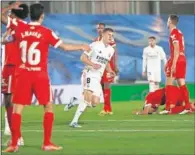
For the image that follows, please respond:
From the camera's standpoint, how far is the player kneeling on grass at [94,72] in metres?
16.0

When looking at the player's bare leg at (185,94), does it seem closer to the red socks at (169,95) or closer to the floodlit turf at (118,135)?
the red socks at (169,95)

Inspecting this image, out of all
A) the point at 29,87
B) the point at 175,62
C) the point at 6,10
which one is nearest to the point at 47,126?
the point at 29,87

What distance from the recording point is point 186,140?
1288 cm

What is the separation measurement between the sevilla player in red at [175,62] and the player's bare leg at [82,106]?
3839 millimetres

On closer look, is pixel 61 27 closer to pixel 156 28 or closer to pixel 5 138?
pixel 156 28

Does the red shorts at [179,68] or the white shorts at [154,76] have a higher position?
the red shorts at [179,68]

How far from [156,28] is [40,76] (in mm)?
19160

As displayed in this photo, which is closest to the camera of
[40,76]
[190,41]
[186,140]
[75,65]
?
[40,76]

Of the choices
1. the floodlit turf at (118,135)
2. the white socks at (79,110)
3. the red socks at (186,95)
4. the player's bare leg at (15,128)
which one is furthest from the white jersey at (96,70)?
the player's bare leg at (15,128)

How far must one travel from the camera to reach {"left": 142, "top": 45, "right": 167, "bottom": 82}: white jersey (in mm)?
26422

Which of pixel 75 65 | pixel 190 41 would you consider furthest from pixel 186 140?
pixel 190 41

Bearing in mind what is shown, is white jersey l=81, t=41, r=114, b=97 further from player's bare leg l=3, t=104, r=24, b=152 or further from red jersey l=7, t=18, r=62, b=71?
player's bare leg l=3, t=104, r=24, b=152

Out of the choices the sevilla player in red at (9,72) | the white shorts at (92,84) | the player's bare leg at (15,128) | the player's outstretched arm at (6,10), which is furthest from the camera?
the white shorts at (92,84)

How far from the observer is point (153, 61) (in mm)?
26969
